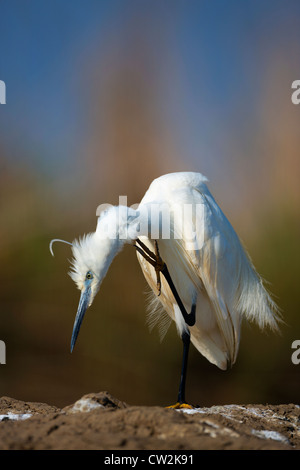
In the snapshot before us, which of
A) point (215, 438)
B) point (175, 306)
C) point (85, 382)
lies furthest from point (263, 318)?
point (85, 382)

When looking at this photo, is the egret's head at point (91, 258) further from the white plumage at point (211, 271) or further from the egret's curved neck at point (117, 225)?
the white plumage at point (211, 271)

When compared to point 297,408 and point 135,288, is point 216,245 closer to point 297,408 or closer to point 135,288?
point 297,408

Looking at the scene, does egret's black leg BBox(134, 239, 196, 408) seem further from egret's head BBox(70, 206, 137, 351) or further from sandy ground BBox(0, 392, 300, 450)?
sandy ground BBox(0, 392, 300, 450)

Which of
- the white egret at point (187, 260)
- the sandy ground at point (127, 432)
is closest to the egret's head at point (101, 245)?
the white egret at point (187, 260)

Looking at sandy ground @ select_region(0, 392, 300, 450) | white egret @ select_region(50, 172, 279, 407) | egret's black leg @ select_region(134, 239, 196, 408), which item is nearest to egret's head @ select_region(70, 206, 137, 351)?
white egret @ select_region(50, 172, 279, 407)

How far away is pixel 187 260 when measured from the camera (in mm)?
2236

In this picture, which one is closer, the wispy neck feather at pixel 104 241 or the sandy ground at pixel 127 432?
the sandy ground at pixel 127 432

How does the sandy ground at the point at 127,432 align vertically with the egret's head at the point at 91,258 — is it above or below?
below

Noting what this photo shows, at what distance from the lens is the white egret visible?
1.96 m

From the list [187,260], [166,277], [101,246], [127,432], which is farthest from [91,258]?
[127,432]

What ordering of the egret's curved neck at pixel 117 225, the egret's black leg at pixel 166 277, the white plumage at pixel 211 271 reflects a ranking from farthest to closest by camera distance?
the white plumage at pixel 211 271 < the egret's black leg at pixel 166 277 < the egret's curved neck at pixel 117 225

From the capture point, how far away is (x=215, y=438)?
1.17 meters

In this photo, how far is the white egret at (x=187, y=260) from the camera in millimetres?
1964

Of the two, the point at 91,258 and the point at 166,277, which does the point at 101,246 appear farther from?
→ the point at 166,277
